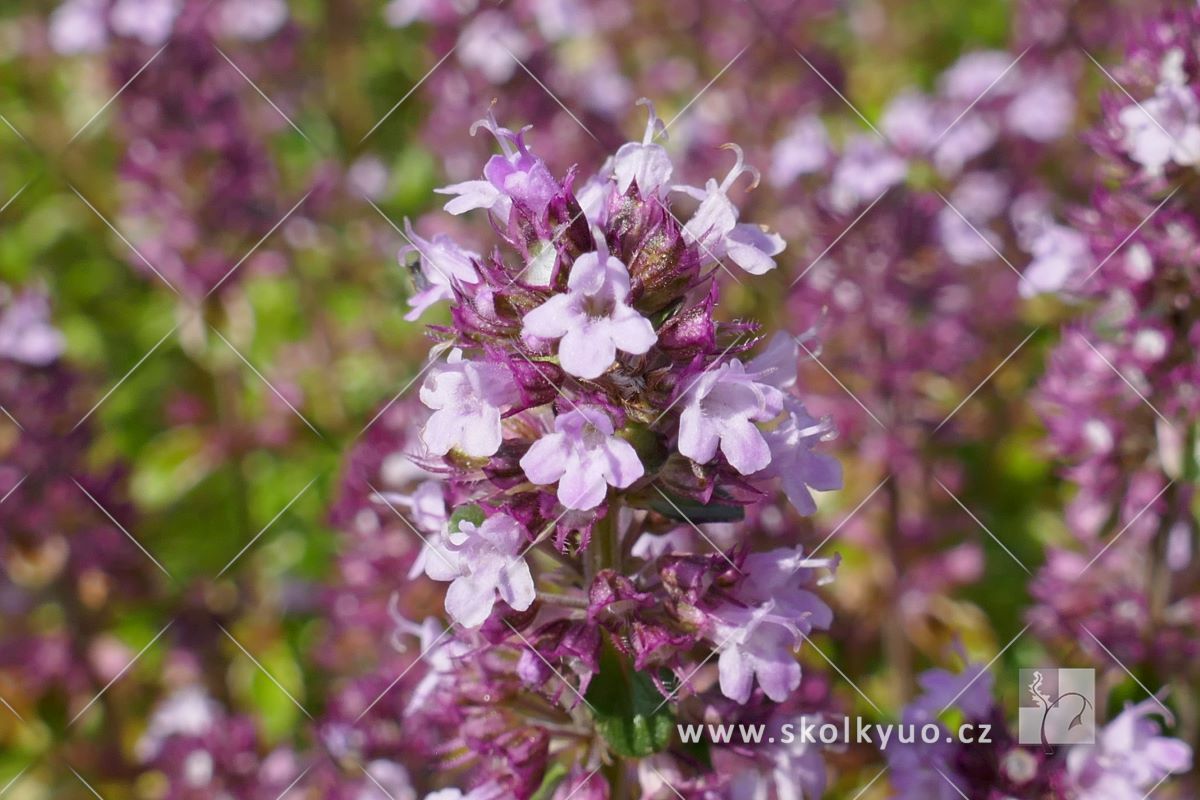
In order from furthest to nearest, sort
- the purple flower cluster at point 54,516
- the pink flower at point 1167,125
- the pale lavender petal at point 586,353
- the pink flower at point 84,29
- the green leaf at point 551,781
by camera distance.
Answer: the pink flower at point 84,29
the purple flower cluster at point 54,516
the pink flower at point 1167,125
the green leaf at point 551,781
the pale lavender petal at point 586,353

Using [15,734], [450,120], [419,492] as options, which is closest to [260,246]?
[450,120]

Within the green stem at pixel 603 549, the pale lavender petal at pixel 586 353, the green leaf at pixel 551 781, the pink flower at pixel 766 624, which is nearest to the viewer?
the pale lavender petal at pixel 586 353

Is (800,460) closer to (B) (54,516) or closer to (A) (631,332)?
(A) (631,332)

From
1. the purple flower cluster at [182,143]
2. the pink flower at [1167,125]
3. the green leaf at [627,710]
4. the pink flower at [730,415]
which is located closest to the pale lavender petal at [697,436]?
the pink flower at [730,415]

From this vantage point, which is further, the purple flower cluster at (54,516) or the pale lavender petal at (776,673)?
the purple flower cluster at (54,516)

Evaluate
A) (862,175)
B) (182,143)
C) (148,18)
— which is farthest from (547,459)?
(148,18)

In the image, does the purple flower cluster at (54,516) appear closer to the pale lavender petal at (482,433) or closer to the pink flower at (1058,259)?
the pale lavender petal at (482,433)
